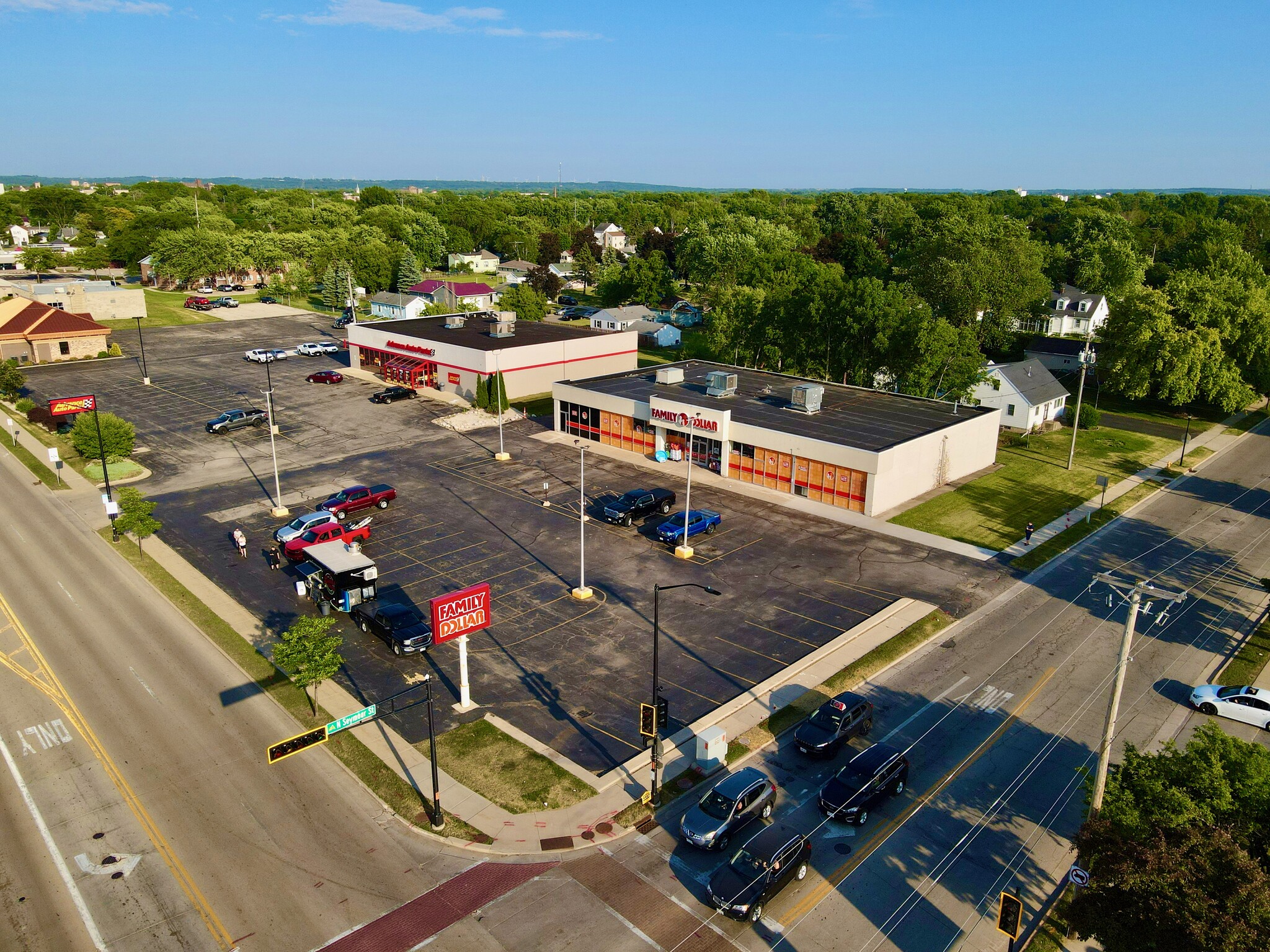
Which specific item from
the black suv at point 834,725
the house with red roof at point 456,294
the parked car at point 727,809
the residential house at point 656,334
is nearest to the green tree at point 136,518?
the parked car at point 727,809

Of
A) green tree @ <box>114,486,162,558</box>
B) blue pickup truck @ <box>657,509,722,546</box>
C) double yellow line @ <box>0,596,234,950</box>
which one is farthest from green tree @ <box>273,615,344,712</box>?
blue pickup truck @ <box>657,509,722,546</box>

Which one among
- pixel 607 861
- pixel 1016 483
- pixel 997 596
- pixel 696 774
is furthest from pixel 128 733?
pixel 1016 483

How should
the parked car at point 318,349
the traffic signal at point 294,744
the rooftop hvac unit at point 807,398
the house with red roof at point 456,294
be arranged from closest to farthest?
the traffic signal at point 294,744 < the rooftop hvac unit at point 807,398 < the parked car at point 318,349 < the house with red roof at point 456,294

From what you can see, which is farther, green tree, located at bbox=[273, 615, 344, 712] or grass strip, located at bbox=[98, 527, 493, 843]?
green tree, located at bbox=[273, 615, 344, 712]

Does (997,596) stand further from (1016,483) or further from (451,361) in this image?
(451,361)

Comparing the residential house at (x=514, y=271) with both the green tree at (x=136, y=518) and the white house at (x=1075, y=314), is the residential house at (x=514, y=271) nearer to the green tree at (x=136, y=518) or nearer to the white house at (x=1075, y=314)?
the white house at (x=1075, y=314)

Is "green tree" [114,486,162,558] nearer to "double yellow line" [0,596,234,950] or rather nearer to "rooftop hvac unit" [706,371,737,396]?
"double yellow line" [0,596,234,950]
